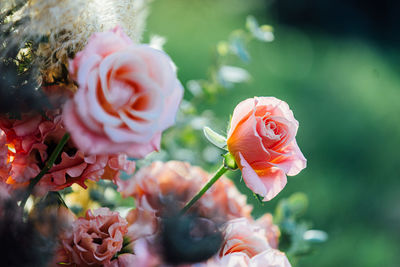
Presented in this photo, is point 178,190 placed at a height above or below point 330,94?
above

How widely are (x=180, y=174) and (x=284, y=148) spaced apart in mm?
150

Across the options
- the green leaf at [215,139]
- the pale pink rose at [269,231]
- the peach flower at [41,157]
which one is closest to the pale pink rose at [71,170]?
the peach flower at [41,157]

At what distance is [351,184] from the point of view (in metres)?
1.70

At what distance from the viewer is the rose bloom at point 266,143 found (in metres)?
0.42

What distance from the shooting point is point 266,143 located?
0.43 m

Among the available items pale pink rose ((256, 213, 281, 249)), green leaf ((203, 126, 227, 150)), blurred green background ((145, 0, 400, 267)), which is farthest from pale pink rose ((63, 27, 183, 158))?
blurred green background ((145, 0, 400, 267))

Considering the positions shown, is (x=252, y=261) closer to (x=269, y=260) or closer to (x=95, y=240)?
(x=269, y=260)

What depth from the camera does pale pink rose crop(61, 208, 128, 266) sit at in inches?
16.5

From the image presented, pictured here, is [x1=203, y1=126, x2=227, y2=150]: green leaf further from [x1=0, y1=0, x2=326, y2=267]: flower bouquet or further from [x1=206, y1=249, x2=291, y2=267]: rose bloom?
[x1=206, y1=249, x2=291, y2=267]: rose bloom

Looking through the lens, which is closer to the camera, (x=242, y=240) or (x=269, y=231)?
(x=242, y=240)

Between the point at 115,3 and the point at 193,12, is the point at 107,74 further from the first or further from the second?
the point at 193,12

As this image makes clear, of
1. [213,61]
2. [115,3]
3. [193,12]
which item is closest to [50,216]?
[115,3]

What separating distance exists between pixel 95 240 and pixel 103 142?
0.14 m

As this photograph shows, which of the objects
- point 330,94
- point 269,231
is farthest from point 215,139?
point 330,94
